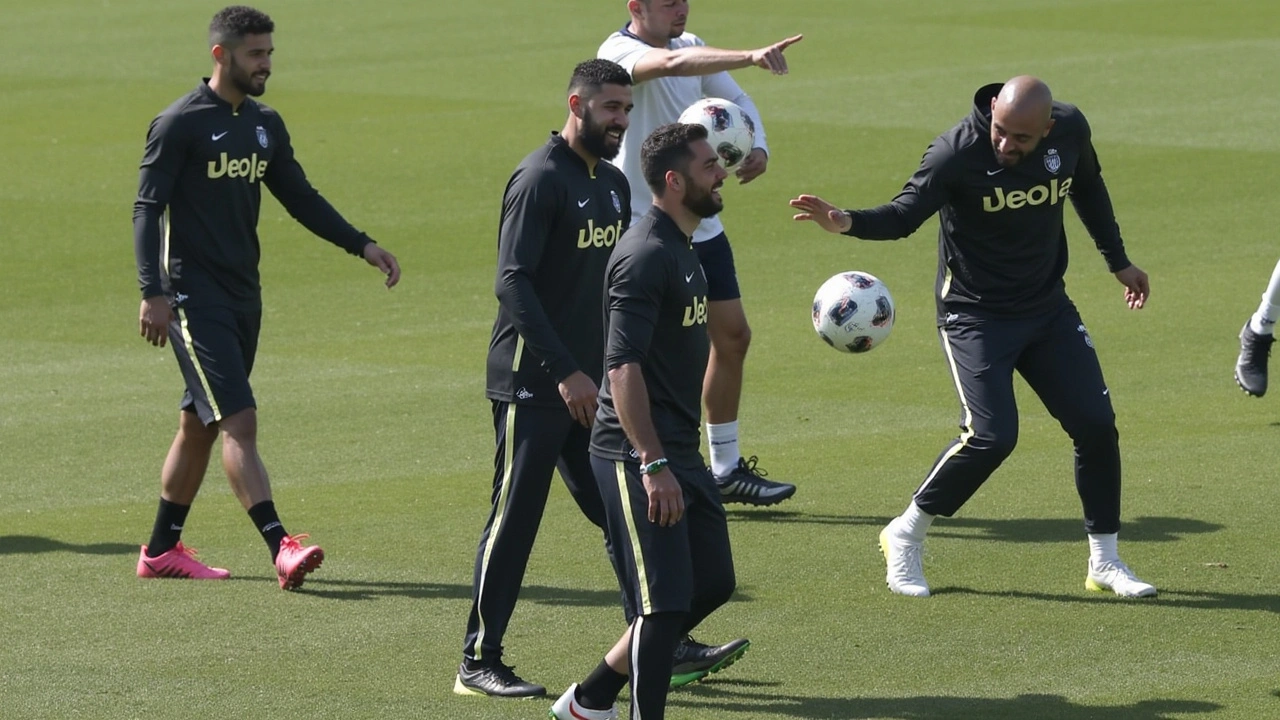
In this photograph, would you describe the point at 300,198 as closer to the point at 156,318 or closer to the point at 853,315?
the point at 156,318

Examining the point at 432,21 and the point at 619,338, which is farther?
the point at 432,21

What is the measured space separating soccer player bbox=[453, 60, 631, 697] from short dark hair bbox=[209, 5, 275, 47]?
214 centimetres

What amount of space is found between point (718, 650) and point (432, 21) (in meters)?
28.3

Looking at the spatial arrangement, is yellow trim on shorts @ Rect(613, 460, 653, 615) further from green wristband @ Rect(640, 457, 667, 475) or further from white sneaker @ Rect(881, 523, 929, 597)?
white sneaker @ Rect(881, 523, 929, 597)

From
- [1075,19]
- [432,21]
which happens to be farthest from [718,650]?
[432,21]

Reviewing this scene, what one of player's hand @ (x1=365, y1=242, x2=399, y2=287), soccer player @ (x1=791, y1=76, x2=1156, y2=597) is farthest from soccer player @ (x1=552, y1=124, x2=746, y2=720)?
player's hand @ (x1=365, y1=242, x2=399, y2=287)

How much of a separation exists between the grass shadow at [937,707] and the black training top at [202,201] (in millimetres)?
3041

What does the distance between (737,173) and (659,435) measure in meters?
3.53

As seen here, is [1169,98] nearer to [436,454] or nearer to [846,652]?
[436,454]

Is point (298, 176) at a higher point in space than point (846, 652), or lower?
higher

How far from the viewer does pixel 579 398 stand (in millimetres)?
6812

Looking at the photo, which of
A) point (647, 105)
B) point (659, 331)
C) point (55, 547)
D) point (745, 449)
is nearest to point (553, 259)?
point (659, 331)

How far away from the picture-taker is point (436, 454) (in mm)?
11430

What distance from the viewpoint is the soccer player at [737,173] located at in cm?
980
